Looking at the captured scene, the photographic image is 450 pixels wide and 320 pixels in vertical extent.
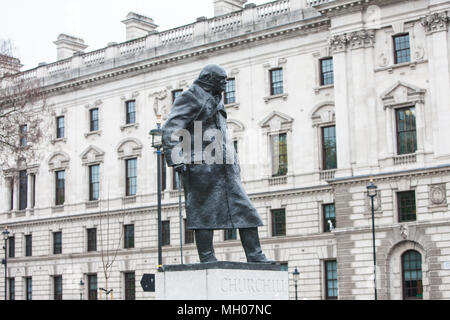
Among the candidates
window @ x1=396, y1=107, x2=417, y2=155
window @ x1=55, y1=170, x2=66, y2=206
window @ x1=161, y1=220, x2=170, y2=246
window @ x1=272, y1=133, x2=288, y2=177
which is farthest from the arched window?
window @ x1=55, y1=170, x2=66, y2=206

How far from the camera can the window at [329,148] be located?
160 feet

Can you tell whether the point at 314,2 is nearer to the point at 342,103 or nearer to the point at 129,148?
the point at 342,103

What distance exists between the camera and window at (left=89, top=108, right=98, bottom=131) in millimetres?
61188

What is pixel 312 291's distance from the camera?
48.5 m

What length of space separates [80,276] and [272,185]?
53.7ft

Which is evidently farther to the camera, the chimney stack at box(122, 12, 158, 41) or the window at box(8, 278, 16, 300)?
the window at box(8, 278, 16, 300)

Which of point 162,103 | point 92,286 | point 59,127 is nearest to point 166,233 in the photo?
point 92,286

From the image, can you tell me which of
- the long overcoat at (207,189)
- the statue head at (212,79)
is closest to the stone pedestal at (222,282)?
the long overcoat at (207,189)

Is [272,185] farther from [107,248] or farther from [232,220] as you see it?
[232,220]

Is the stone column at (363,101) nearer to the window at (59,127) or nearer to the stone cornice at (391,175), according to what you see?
the stone cornice at (391,175)

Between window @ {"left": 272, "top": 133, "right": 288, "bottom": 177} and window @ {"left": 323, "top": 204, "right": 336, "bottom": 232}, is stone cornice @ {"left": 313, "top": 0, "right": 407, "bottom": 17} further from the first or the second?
window @ {"left": 323, "top": 204, "right": 336, "bottom": 232}

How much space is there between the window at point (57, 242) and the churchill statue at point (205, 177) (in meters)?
49.8

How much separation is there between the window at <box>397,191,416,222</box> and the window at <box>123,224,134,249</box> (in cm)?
1981
